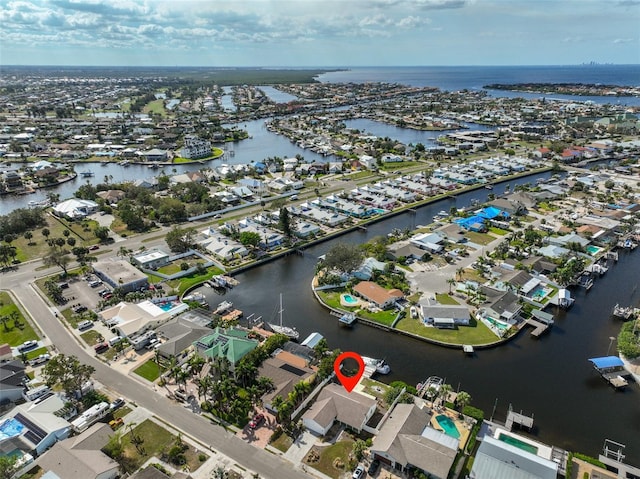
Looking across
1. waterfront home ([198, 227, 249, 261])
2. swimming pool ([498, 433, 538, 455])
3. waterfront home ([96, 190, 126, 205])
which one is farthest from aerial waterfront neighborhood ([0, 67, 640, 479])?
waterfront home ([96, 190, 126, 205])

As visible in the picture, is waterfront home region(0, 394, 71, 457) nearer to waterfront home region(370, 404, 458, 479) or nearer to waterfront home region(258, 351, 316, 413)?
waterfront home region(258, 351, 316, 413)

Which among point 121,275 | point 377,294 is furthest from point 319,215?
point 121,275

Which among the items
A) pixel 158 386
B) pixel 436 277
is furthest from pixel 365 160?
pixel 158 386

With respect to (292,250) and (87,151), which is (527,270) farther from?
(87,151)

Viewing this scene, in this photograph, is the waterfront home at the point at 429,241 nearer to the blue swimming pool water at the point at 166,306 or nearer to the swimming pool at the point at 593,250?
the swimming pool at the point at 593,250

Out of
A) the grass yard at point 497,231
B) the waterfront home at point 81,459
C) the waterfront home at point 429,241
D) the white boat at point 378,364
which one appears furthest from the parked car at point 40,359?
the grass yard at point 497,231

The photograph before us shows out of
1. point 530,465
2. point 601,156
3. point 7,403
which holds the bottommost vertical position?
point 7,403
